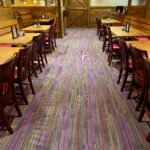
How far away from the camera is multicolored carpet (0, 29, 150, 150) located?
204 cm

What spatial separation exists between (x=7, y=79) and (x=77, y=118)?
3.43 feet

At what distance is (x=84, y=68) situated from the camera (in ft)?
14.6

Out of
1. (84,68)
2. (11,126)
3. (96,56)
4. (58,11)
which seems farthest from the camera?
(58,11)

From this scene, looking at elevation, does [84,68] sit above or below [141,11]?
below

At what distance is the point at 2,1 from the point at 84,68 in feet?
12.4

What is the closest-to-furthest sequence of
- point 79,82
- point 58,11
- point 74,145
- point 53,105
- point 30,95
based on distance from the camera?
point 74,145 < point 53,105 < point 30,95 < point 79,82 < point 58,11

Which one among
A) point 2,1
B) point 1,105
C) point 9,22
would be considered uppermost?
point 2,1

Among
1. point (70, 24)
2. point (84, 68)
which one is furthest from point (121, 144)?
point (70, 24)

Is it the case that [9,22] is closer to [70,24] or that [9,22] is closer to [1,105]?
[1,105]

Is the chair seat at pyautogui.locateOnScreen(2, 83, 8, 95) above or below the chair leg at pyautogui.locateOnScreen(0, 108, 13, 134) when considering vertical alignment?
above

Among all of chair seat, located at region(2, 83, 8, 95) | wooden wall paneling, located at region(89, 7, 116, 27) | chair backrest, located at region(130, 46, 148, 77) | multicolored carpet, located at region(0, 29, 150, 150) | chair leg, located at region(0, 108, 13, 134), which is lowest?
multicolored carpet, located at region(0, 29, 150, 150)

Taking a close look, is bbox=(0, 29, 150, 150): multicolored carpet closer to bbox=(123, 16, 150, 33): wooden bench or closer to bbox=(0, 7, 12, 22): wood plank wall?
bbox=(123, 16, 150, 33): wooden bench

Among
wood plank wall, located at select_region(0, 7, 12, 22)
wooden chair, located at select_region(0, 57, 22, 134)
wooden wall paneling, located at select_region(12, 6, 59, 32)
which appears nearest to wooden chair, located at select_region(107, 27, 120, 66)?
wooden chair, located at select_region(0, 57, 22, 134)

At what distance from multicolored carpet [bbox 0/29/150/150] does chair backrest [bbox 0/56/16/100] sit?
0.47 m
